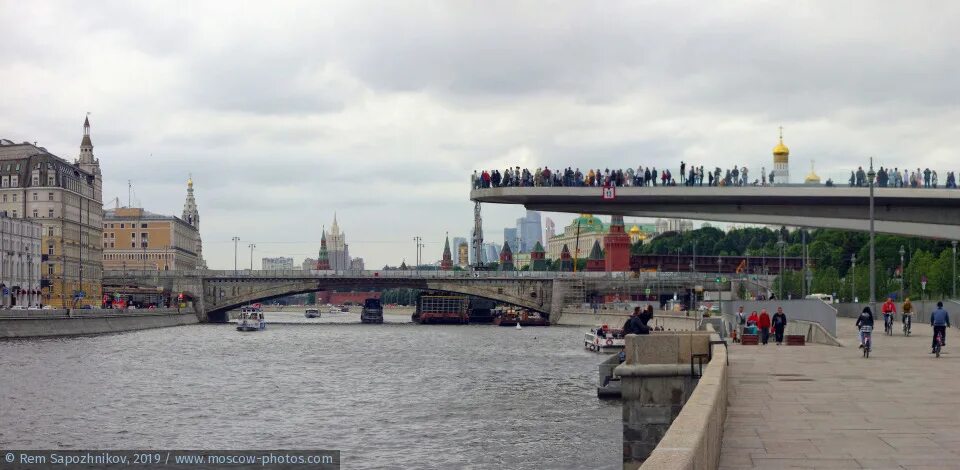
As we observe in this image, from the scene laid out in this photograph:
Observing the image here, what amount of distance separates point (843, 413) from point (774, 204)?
42.7m

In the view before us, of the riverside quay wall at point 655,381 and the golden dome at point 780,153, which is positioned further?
the golden dome at point 780,153

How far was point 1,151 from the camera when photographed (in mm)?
146500

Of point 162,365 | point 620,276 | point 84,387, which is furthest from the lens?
point 620,276

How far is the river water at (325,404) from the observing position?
32625 mm

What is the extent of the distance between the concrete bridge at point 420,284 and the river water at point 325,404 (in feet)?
187

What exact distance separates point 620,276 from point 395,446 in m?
107

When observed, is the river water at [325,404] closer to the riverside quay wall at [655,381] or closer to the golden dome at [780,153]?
the riverside quay wall at [655,381]

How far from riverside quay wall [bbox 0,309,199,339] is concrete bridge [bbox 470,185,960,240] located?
37.8m

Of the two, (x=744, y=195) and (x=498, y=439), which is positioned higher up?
(x=744, y=195)

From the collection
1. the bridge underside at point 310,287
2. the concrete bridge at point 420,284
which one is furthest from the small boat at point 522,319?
the bridge underside at point 310,287

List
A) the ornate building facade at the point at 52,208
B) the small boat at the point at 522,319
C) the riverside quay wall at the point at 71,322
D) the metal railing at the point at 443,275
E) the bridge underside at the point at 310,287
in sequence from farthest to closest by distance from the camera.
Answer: the small boat at the point at 522,319
the ornate building facade at the point at 52,208
the bridge underside at the point at 310,287
the metal railing at the point at 443,275
the riverside quay wall at the point at 71,322

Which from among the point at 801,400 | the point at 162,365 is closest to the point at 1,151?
the point at 162,365

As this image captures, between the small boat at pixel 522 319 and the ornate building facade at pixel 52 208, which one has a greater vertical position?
the ornate building facade at pixel 52 208

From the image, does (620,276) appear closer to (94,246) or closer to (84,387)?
(94,246)
